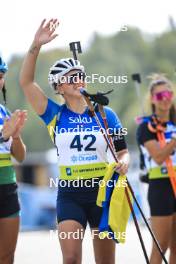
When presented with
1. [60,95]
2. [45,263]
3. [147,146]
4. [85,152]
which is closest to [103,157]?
[85,152]

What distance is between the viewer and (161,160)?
8.80m

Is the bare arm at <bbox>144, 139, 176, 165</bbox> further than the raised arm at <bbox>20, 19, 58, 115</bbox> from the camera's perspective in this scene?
Yes

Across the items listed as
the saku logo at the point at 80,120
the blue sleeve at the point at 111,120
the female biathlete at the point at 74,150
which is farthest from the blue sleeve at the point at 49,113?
the blue sleeve at the point at 111,120

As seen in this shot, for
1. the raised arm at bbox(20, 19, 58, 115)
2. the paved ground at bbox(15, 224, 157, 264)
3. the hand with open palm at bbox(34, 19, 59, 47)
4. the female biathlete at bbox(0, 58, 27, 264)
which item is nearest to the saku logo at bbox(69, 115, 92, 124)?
the raised arm at bbox(20, 19, 58, 115)

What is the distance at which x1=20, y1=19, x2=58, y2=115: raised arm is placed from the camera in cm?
759

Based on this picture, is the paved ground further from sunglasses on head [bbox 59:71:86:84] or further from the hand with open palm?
the hand with open palm

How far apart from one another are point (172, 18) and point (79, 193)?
472 centimetres

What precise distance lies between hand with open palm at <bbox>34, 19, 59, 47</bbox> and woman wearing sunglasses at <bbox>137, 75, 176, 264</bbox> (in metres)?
1.75

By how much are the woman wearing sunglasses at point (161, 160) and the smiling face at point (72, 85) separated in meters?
1.37

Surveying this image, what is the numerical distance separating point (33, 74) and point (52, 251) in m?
5.22

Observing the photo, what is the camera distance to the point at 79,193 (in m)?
7.56

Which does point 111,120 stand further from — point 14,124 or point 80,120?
point 14,124

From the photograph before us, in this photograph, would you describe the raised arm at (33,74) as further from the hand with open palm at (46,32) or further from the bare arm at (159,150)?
the bare arm at (159,150)

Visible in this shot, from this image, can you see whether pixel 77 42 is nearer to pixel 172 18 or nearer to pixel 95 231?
pixel 95 231
